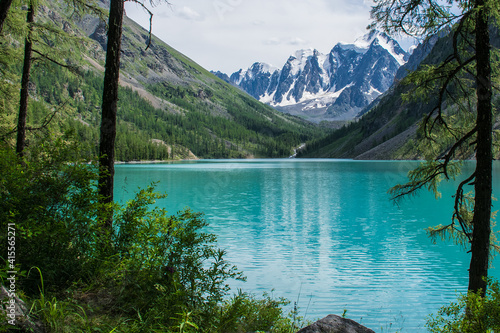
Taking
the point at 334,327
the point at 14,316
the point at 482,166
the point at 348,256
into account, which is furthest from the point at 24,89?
the point at 348,256

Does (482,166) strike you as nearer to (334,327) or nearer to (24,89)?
(334,327)

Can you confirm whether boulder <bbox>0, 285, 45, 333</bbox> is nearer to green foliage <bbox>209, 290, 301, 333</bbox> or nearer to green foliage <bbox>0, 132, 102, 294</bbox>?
green foliage <bbox>0, 132, 102, 294</bbox>

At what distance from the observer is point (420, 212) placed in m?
32.0

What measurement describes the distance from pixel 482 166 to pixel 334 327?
6.38 m

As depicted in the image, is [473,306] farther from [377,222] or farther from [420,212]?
[420,212]

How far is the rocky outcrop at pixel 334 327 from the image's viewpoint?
499 centimetres

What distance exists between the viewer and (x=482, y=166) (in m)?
8.41

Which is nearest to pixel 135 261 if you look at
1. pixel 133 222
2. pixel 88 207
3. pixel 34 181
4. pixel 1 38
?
pixel 133 222

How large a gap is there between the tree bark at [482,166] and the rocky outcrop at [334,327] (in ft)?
17.4

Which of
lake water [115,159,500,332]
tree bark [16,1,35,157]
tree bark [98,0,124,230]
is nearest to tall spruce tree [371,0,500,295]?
lake water [115,159,500,332]

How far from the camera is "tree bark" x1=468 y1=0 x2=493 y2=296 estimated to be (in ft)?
27.5

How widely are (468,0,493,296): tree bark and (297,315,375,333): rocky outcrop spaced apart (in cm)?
529

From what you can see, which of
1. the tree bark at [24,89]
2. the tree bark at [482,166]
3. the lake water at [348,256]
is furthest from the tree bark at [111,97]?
the tree bark at [482,166]

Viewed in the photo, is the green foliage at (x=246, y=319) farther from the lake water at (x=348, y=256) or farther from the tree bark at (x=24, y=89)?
the tree bark at (x=24, y=89)
